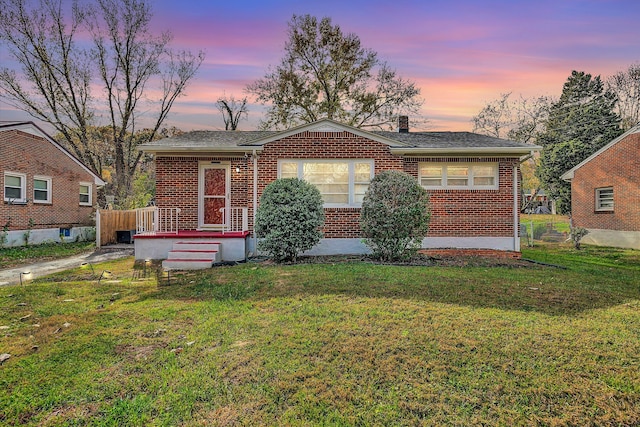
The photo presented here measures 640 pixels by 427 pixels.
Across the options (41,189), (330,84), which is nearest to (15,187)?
(41,189)

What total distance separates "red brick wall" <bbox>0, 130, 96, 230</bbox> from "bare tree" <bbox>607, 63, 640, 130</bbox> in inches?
1425

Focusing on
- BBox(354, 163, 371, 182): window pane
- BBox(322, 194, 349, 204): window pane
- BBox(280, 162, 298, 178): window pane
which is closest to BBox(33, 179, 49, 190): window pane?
BBox(280, 162, 298, 178): window pane

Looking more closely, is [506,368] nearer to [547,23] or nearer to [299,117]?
[547,23]

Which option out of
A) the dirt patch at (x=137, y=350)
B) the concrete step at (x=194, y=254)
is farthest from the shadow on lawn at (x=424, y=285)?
the dirt patch at (x=137, y=350)

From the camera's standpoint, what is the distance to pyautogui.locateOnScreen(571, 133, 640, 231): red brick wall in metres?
14.4

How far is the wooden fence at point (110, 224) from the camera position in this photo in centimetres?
1365

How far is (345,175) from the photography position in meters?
10.5

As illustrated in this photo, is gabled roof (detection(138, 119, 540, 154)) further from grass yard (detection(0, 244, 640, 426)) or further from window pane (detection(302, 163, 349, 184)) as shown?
grass yard (detection(0, 244, 640, 426))

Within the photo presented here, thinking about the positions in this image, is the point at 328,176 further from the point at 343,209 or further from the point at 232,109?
the point at 232,109

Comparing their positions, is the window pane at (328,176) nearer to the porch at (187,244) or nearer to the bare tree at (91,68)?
the porch at (187,244)

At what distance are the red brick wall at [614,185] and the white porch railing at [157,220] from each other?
17858 millimetres

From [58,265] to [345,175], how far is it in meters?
8.46

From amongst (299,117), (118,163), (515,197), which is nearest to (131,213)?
(118,163)

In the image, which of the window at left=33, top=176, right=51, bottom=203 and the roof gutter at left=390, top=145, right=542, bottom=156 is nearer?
the roof gutter at left=390, top=145, right=542, bottom=156
